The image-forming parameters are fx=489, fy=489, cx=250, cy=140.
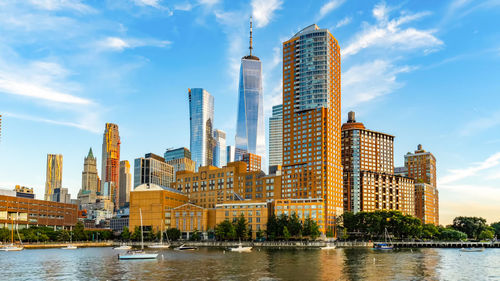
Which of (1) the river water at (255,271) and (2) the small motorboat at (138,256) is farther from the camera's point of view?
(2) the small motorboat at (138,256)

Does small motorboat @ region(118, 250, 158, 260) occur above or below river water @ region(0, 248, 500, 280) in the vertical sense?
below

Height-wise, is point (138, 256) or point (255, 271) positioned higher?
point (255, 271)

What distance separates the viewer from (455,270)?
128 m

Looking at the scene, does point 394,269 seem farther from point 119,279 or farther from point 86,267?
point 86,267

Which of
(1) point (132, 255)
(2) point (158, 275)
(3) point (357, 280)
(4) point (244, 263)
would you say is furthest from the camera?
(1) point (132, 255)

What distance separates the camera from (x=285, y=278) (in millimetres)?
103500

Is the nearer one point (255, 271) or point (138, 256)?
point (255, 271)

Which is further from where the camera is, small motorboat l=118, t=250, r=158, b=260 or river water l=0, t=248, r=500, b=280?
small motorboat l=118, t=250, r=158, b=260

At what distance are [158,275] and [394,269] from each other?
195ft

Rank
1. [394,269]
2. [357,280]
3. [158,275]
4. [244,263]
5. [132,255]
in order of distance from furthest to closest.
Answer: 1. [132,255]
2. [244,263]
3. [394,269]
4. [158,275]
5. [357,280]

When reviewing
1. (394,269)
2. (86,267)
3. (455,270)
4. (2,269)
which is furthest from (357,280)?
(2,269)

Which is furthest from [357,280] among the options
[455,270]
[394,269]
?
[455,270]

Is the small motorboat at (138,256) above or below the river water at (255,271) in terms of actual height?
below

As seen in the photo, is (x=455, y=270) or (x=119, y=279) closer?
(x=119, y=279)
